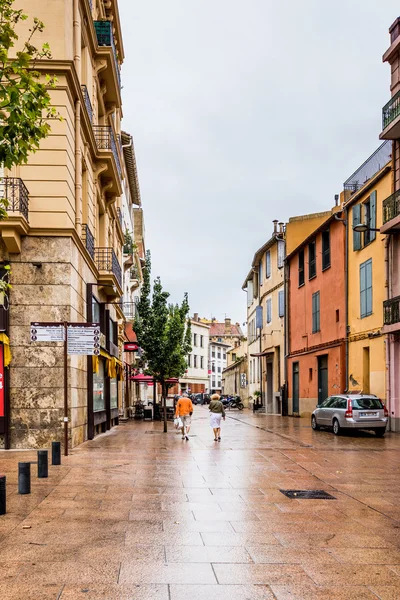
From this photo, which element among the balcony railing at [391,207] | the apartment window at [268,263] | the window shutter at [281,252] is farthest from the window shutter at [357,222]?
the apartment window at [268,263]

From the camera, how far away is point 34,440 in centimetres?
1673

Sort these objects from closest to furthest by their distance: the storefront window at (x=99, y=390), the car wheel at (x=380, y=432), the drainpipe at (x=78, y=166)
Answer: the drainpipe at (x=78, y=166)
the storefront window at (x=99, y=390)
the car wheel at (x=380, y=432)

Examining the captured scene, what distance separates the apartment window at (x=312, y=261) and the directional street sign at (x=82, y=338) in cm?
2225

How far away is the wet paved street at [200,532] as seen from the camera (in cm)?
573

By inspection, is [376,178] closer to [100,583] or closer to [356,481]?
[356,481]

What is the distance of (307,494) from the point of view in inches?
418

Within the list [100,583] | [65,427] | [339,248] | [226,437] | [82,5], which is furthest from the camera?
[339,248]

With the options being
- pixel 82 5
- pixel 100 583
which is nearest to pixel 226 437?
pixel 82 5

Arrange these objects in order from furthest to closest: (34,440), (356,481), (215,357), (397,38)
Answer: (215,357), (397,38), (34,440), (356,481)

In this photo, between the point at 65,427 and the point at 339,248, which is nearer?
the point at 65,427

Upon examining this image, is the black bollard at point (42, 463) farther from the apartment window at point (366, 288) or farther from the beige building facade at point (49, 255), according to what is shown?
the apartment window at point (366, 288)

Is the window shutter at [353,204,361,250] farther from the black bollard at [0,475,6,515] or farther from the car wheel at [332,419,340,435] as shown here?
the black bollard at [0,475,6,515]

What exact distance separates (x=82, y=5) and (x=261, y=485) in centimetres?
1464

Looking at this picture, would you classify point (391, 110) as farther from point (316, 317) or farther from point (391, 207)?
point (316, 317)
